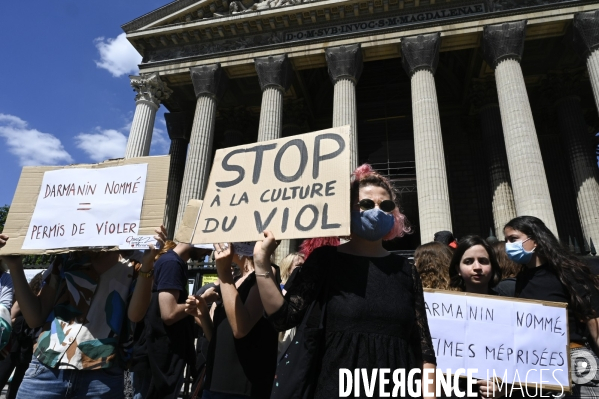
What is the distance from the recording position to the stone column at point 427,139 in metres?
13.7

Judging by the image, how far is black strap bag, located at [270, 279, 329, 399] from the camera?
6.35ft

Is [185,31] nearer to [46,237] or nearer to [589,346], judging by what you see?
[46,237]

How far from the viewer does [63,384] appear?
2.63 m

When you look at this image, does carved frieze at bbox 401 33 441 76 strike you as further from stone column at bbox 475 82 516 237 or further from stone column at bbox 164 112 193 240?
stone column at bbox 164 112 193 240

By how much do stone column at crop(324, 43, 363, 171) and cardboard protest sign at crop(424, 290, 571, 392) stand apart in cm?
1287

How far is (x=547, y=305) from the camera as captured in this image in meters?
3.19

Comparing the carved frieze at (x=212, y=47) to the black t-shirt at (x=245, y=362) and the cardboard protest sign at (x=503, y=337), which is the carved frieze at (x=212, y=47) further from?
the black t-shirt at (x=245, y=362)

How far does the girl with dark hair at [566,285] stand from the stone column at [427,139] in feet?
32.2

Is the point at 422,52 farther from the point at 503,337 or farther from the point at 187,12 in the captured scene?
the point at 503,337

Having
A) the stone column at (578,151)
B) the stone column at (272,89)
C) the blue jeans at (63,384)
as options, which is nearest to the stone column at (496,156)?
the stone column at (578,151)

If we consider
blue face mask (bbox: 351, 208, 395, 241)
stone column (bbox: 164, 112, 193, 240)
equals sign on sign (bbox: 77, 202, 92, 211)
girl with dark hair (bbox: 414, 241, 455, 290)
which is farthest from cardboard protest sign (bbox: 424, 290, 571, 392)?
stone column (bbox: 164, 112, 193, 240)

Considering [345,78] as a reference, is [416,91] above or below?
below

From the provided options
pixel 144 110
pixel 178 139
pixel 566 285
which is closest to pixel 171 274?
pixel 566 285

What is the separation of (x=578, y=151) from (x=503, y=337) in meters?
18.5
